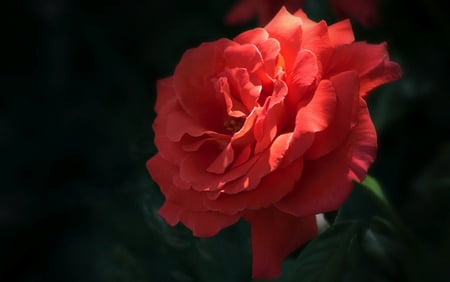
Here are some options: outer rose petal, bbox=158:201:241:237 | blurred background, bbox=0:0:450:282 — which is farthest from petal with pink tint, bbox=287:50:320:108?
blurred background, bbox=0:0:450:282

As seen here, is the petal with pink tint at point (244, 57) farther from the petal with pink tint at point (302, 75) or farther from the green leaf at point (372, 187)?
the green leaf at point (372, 187)

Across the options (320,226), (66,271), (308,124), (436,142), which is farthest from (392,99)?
(66,271)

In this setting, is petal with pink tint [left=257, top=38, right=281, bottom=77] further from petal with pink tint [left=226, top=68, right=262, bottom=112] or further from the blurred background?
the blurred background

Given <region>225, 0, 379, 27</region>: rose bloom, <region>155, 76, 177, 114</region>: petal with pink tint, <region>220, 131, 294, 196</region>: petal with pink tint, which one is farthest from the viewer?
<region>225, 0, 379, 27</region>: rose bloom

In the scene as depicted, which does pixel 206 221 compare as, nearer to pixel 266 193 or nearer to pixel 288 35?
pixel 266 193

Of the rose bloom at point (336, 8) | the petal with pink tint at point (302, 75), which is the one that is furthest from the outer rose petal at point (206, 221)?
the rose bloom at point (336, 8)

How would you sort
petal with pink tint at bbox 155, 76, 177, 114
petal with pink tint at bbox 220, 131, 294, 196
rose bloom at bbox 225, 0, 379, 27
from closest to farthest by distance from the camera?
petal with pink tint at bbox 220, 131, 294, 196
petal with pink tint at bbox 155, 76, 177, 114
rose bloom at bbox 225, 0, 379, 27

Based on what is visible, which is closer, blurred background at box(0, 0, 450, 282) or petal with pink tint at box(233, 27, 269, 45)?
petal with pink tint at box(233, 27, 269, 45)
